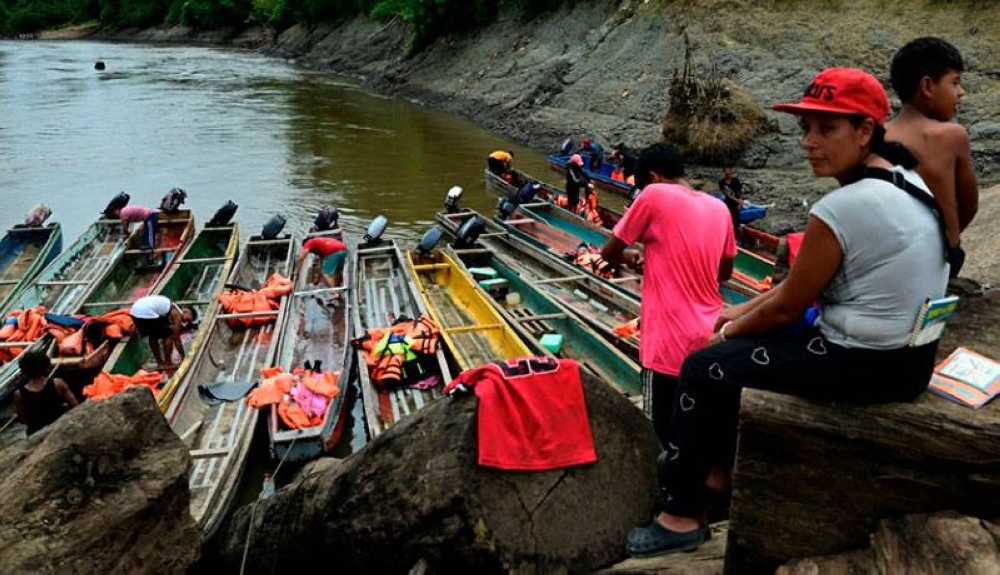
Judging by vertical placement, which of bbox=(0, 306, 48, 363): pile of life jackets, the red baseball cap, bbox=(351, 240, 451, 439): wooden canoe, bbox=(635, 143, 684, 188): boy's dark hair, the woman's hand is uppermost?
the red baseball cap

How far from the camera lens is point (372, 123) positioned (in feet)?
106

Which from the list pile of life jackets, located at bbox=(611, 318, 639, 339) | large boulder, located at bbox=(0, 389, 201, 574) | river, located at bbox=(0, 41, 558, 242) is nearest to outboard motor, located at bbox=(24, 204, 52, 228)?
river, located at bbox=(0, 41, 558, 242)

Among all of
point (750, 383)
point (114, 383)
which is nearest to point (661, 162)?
point (750, 383)

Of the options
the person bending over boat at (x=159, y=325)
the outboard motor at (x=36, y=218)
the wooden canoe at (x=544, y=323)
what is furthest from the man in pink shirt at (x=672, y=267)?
the outboard motor at (x=36, y=218)

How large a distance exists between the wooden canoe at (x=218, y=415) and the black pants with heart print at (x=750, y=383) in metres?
4.22

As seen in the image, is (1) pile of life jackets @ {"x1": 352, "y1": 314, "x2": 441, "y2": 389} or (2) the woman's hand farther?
(1) pile of life jackets @ {"x1": 352, "y1": 314, "x2": 441, "y2": 389}

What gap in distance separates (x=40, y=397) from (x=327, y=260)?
557 cm

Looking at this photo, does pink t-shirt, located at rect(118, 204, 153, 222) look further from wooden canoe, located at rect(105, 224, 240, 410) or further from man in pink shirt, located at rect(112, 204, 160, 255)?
wooden canoe, located at rect(105, 224, 240, 410)

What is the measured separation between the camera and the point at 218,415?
311 inches

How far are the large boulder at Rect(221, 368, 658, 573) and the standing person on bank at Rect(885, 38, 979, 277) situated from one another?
1942mm

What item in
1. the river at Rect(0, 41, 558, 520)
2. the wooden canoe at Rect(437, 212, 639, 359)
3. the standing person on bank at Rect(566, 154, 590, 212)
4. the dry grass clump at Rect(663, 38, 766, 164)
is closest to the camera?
the wooden canoe at Rect(437, 212, 639, 359)

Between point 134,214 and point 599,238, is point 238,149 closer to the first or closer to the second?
point 134,214

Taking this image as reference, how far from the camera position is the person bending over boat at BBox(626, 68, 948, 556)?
247 cm

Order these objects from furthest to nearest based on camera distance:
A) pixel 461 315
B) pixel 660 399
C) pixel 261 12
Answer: pixel 261 12 < pixel 461 315 < pixel 660 399
